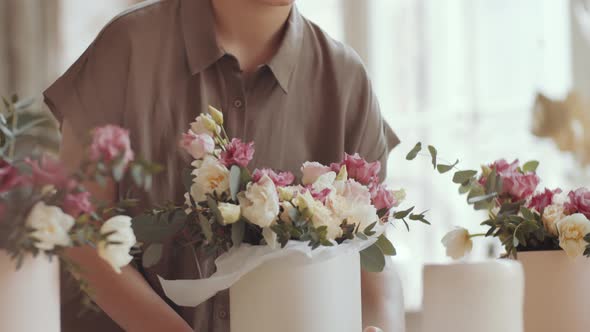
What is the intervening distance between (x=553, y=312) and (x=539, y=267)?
0.21ft

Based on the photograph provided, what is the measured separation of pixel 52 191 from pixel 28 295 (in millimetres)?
99

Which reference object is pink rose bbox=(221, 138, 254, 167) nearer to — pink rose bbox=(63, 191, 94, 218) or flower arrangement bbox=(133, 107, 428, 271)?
flower arrangement bbox=(133, 107, 428, 271)

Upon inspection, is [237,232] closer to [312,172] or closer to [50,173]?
[312,172]

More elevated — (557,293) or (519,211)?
(519,211)

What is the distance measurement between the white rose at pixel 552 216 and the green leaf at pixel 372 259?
0.90 ft

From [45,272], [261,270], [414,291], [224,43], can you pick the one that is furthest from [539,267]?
[414,291]

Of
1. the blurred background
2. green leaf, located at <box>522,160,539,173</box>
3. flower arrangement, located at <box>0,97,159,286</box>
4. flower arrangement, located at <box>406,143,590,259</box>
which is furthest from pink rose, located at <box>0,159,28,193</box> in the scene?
the blurred background

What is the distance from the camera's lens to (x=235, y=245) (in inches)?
41.8

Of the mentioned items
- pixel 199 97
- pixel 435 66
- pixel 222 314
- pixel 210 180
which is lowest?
pixel 222 314

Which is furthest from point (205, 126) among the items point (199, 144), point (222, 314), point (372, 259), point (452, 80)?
point (452, 80)

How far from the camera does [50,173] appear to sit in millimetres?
772

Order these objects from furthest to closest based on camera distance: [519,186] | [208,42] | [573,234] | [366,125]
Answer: [366,125]
[208,42]
[519,186]
[573,234]

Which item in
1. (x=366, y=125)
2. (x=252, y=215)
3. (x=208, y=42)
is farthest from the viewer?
(x=366, y=125)

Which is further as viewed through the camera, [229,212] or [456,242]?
[456,242]
